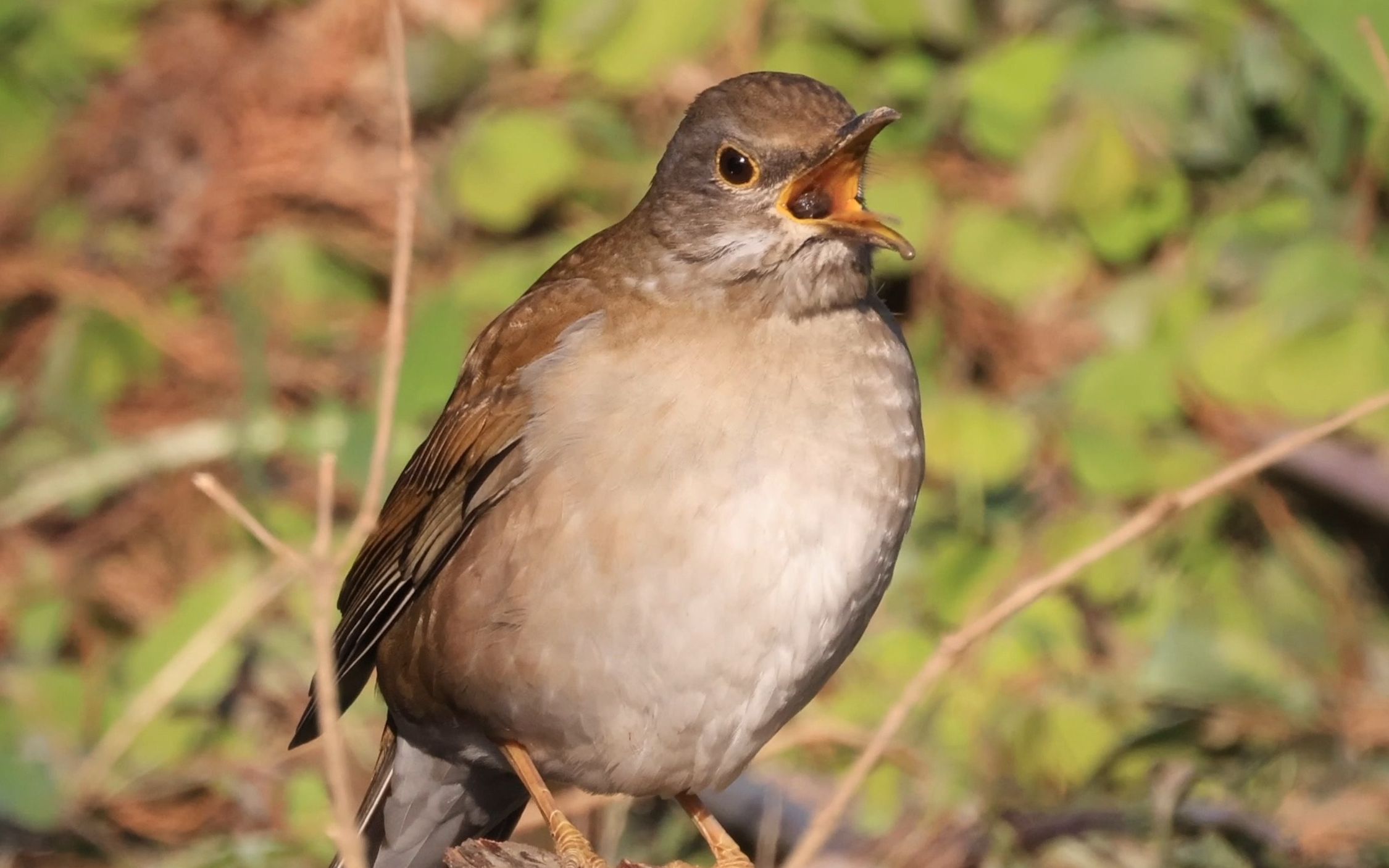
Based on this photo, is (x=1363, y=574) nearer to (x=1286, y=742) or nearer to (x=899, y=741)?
(x=1286, y=742)

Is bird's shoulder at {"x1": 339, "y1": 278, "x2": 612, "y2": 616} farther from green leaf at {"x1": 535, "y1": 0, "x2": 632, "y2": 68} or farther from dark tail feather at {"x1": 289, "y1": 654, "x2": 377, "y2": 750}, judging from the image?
green leaf at {"x1": 535, "y1": 0, "x2": 632, "y2": 68}

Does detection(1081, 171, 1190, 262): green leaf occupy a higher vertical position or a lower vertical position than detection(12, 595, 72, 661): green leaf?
higher

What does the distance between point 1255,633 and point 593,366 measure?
9.85 feet

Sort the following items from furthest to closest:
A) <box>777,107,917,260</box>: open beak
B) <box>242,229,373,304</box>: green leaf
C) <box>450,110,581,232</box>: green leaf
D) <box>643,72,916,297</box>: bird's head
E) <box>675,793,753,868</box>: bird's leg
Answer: <box>242,229,373,304</box>: green leaf
<box>450,110,581,232</box>: green leaf
<box>675,793,753,868</box>: bird's leg
<box>643,72,916,297</box>: bird's head
<box>777,107,917,260</box>: open beak

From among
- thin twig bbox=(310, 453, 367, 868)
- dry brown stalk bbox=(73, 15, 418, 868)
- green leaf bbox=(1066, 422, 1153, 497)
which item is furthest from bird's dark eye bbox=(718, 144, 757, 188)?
green leaf bbox=(1066, 422, 1153, 497)

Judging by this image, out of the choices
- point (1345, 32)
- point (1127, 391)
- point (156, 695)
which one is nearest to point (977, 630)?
point (1345, 32)

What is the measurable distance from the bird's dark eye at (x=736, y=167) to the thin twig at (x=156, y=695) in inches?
85.4

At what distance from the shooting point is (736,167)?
11.6 ft

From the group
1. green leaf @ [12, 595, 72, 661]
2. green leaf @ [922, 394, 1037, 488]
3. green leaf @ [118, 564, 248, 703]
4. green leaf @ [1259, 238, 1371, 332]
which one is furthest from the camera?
green leaf @ [12, 595, 72, 661]

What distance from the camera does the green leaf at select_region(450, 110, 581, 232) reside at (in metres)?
6.85

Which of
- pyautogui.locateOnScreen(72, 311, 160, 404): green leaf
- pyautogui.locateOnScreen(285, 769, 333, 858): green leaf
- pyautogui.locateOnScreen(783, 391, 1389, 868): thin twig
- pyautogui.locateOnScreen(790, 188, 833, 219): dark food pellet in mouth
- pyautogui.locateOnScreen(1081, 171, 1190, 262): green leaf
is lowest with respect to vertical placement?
pyautogui.locateOnScreen(285, 769, 333, 858): green leaf

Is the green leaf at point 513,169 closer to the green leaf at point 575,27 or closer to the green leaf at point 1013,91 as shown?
the green leaf at point 575,27

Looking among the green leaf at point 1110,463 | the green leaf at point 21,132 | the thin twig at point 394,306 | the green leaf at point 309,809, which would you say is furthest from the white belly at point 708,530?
the green leaf at point 21,132

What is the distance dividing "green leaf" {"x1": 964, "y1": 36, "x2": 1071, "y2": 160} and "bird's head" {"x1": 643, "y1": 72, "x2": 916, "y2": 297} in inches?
123
